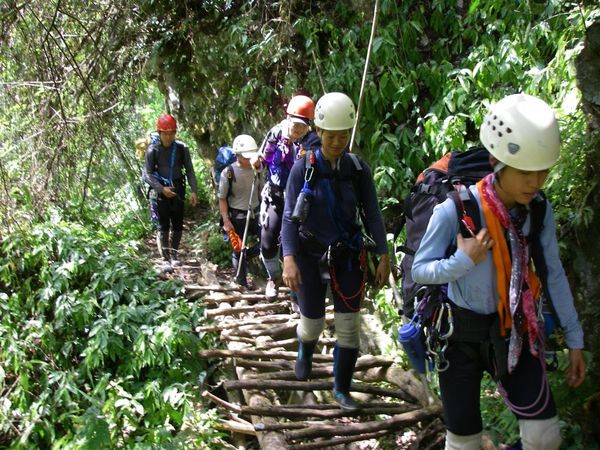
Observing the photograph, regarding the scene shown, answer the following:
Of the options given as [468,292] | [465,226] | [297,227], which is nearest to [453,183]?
[465,226]

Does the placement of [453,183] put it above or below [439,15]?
below

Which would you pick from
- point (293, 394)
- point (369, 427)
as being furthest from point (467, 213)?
point (293, 394)

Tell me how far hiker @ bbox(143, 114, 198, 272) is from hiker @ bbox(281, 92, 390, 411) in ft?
14.1

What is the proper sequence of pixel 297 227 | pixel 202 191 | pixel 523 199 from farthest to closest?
pixel 202 191 → pixel 297 227 → pixel 523 199

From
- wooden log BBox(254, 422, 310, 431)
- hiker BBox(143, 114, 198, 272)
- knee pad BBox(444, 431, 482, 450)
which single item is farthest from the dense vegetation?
knee pad BBox(444, 431, 482, 450)

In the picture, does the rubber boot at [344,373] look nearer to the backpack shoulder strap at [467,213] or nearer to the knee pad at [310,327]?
the knee pad at [310,327]

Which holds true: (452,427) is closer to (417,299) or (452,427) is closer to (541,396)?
(541,396)

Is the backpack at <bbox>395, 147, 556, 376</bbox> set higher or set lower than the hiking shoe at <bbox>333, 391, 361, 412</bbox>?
higher

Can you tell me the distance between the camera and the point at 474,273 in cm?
243

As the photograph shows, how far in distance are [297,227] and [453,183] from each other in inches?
50.0

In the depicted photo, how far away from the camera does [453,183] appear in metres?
2.64

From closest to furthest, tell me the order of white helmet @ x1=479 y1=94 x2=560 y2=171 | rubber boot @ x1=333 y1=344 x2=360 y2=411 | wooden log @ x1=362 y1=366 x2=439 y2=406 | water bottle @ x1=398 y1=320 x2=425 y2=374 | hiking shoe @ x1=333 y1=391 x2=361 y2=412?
white helmet @ x1=479 y1=94 x2=560 y2=171, water bottle @ x1=398 y1=320 x2=425 y2=374, rubber boot @ x1=333 y1=344 x2=360 y2=411, hiking shoe @ x1=333 y1=391 x2=361 y2=412, wooden log @ x1=362 y1=366 x2=439 y2=406

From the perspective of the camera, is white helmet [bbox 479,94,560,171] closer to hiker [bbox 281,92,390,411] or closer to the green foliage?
hiker [bbox 281,92,390,411]

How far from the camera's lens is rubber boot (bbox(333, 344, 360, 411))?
392 cm
